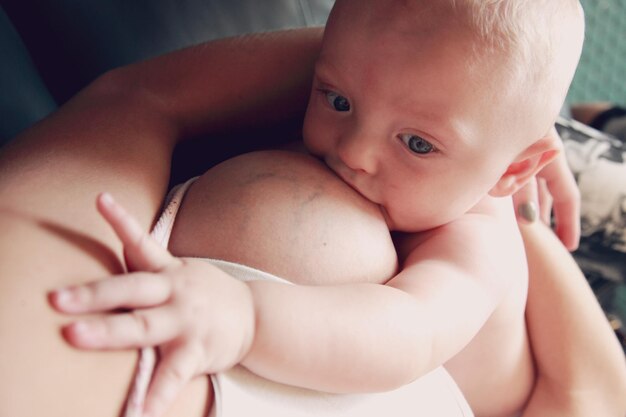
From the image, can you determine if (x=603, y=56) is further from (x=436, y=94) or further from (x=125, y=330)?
(x=125, y=330)

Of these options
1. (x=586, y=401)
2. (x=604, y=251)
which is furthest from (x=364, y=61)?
(x=604, y=251)

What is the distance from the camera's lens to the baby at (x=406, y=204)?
46 cm

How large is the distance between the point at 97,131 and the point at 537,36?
0.42 m

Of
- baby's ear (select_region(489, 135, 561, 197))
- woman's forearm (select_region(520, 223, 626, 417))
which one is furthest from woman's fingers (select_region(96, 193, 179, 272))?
woman's forearm (select_region(520, 223, 626, 417))

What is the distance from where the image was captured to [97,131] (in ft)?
1.92

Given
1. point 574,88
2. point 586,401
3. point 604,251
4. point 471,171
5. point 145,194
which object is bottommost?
point 574,88

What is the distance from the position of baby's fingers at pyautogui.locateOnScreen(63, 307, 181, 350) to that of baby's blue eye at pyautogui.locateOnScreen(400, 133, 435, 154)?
32cm

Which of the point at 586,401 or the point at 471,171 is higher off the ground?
the point at 471,171

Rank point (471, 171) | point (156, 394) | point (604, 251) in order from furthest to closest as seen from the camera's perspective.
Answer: point (604, 251)
point (471, 171)
point (156, 394)

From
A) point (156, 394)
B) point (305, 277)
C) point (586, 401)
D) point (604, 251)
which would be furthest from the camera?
point (604, 251)

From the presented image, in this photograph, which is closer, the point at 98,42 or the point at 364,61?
the point at 364,61

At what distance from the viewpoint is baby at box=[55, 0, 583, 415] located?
459 mm

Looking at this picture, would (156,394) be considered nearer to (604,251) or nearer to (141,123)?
(141,123)

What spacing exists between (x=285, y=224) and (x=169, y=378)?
0.65ft
